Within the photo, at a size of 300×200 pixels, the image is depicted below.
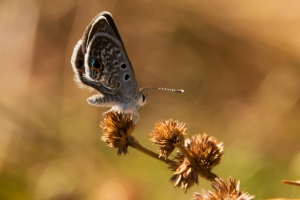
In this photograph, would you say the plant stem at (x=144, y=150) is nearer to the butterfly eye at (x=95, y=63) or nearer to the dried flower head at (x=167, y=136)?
the dried flower head at (x=167, y=136)

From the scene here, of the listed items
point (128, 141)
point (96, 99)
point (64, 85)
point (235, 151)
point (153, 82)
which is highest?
point (153, 82)

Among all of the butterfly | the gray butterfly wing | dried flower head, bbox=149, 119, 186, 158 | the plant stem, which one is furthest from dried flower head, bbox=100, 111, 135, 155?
the gray butterfly wing

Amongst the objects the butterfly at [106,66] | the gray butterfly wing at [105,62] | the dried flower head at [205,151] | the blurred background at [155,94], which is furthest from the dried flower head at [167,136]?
the blurred background at [155,94]

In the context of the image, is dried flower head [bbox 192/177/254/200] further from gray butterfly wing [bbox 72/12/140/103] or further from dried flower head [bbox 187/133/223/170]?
gray butterfly wing [bbox 72/12/140/103]

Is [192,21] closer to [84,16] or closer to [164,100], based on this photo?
[164,100]

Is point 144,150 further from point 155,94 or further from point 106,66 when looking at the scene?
point 155,94

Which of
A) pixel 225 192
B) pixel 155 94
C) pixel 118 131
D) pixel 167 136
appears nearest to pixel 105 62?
pixel 118 131

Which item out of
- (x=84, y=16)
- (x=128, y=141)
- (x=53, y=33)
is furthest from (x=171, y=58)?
(x=128, y=141)
